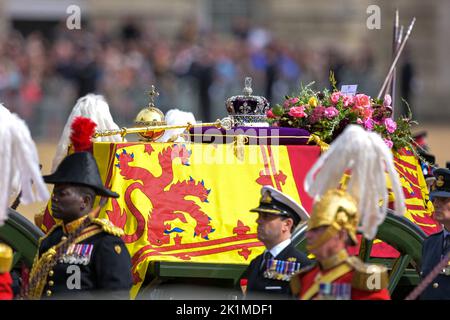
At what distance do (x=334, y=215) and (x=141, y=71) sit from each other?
64.7 feet

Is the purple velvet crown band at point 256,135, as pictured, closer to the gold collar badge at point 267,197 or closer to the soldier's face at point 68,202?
the gold collar badge at point 267,197

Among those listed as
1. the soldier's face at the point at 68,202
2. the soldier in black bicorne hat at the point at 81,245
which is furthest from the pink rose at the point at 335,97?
the soldier's face at the point at 68,202

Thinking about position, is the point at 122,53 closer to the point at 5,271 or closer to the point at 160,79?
the point at 160,79

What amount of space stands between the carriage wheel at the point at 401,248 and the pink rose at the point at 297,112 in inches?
49.5

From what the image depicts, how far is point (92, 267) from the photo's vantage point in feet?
21.9

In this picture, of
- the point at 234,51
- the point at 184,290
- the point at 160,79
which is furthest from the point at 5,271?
the point at 234,51

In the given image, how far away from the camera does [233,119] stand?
9.27 metres

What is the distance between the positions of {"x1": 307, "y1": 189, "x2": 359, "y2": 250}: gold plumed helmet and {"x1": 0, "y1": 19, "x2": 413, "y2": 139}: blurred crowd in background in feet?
58.0

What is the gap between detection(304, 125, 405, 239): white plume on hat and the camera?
6012mm

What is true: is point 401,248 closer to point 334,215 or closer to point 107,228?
point 107,228

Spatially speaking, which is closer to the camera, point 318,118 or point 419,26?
point 318,118

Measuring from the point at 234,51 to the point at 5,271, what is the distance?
21440 mm

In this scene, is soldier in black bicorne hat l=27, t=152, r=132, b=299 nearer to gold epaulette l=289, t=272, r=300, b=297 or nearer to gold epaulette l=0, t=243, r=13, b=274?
gold epaulette l=0, t=243, r=13, b=274

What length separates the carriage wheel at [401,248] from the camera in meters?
8.25
